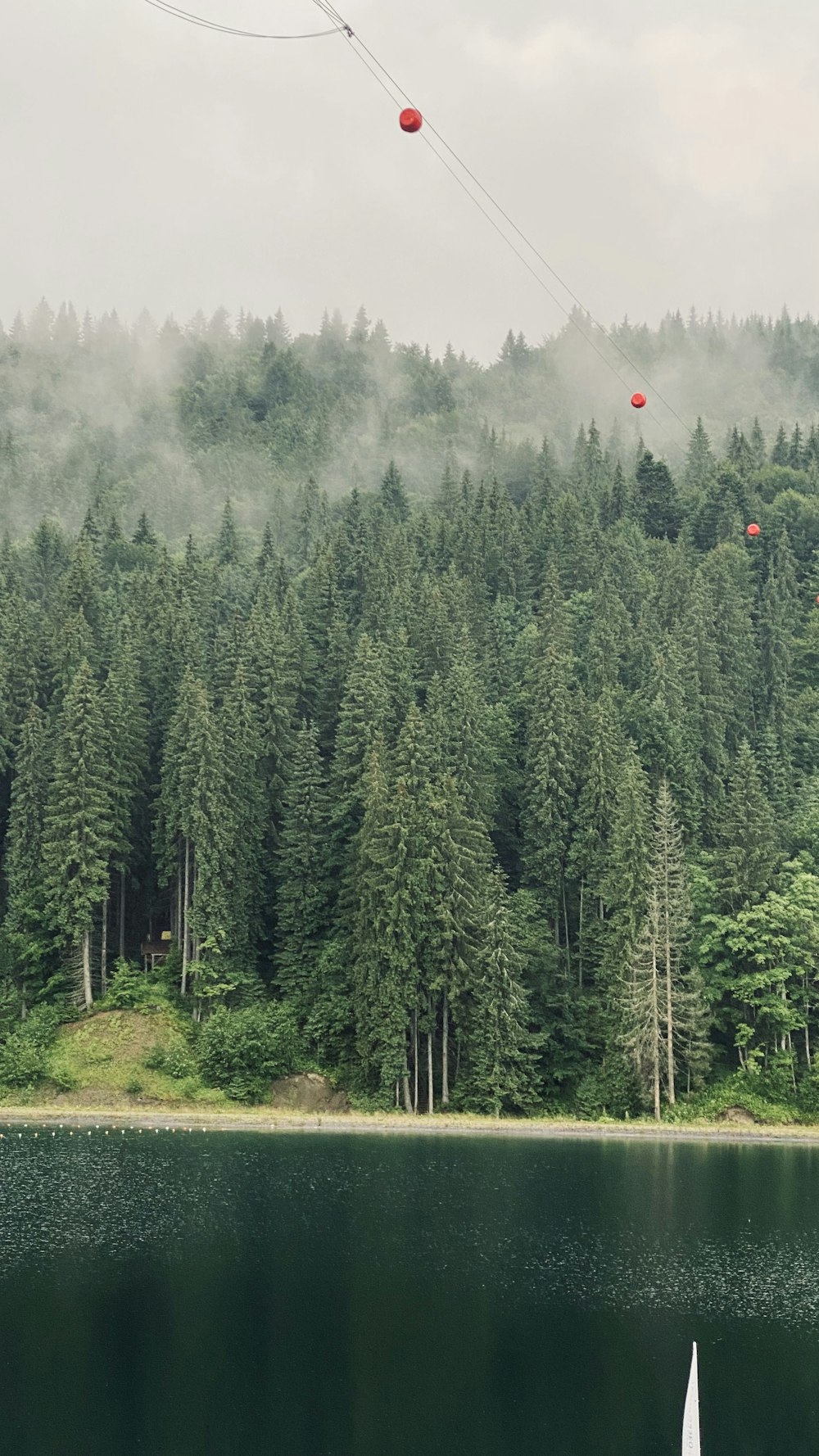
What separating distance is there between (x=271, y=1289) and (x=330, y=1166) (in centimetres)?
1502

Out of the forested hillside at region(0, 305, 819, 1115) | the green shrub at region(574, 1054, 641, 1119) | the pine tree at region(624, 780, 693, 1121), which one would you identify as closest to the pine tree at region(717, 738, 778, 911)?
the forested hillside at region(0, 305, 819, 1115)

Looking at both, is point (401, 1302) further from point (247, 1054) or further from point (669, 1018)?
point (247, 1054)

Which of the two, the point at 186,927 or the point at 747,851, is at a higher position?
the point at 747,851

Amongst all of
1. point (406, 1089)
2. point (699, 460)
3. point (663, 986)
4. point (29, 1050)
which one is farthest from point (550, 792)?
point (699, 460)

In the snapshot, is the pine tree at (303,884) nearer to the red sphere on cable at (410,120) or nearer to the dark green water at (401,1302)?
the dark green water at (401,1302)

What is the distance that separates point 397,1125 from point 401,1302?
25.3 meters

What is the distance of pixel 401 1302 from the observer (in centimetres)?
3700

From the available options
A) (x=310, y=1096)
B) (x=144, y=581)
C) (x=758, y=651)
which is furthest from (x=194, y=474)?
(x=310, y=1096)

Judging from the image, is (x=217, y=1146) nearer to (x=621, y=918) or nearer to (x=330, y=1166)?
(x=330, y=1166)

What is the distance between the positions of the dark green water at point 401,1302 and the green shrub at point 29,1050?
997cm

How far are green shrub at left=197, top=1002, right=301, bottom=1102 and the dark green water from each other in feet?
32.2

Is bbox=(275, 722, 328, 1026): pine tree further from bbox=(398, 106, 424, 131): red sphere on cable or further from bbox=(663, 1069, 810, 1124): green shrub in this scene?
bbox=(398, 106, 424, 131): red sphere on cable

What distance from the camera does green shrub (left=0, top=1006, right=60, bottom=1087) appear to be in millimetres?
65062

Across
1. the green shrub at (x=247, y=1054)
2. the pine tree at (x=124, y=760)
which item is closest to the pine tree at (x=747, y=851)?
the green shrub at (x=247, y=1054)
